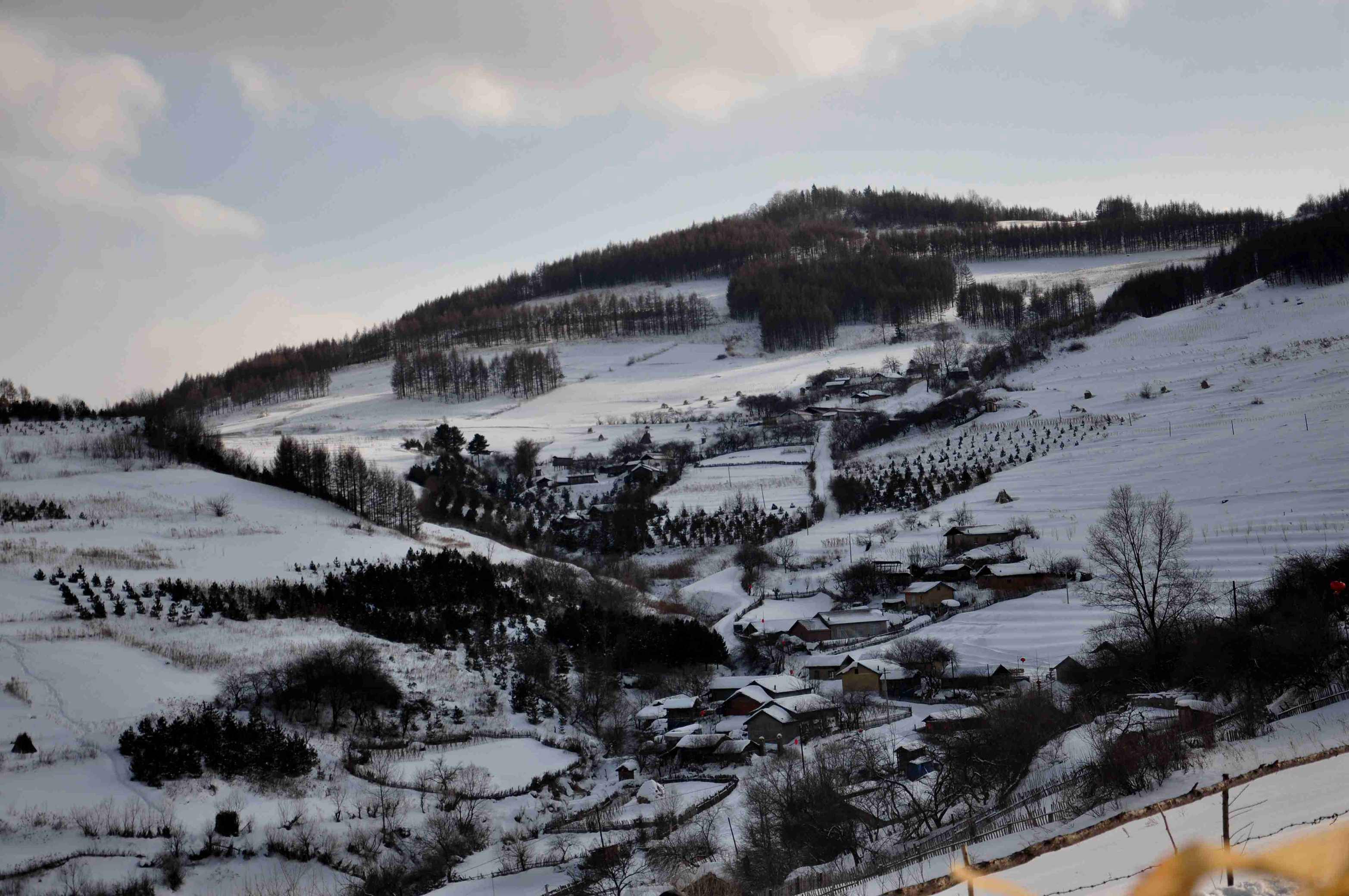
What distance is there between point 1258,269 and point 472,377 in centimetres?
7828

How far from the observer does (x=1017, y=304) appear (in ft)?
353

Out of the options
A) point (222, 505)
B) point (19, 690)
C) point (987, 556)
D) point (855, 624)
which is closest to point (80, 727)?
point (19, 690)

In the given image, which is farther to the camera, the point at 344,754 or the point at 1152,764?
the point at 344,754

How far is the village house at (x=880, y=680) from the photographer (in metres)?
30.4

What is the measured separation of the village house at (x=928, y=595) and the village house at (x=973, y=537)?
407 centimetres

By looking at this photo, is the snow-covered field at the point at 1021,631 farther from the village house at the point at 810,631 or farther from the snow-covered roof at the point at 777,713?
the snow-covered roof at the point at 777,713

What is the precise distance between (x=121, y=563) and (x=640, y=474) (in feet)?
118

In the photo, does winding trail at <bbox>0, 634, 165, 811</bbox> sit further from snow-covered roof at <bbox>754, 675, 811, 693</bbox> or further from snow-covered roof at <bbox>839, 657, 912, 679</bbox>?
snow-covered roof at <bbox>839, 657, 912, 679</bbox>

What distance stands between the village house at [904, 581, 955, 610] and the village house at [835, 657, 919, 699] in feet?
27.2

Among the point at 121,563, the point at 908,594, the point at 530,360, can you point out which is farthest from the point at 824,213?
the point at 121,563

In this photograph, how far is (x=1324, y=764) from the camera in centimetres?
834

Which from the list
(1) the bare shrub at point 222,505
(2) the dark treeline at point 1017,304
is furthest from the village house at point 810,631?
(2) the dark treeline at point 1017,304

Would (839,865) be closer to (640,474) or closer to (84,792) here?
(84,792)

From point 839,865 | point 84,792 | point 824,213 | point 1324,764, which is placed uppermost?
point 824,213
